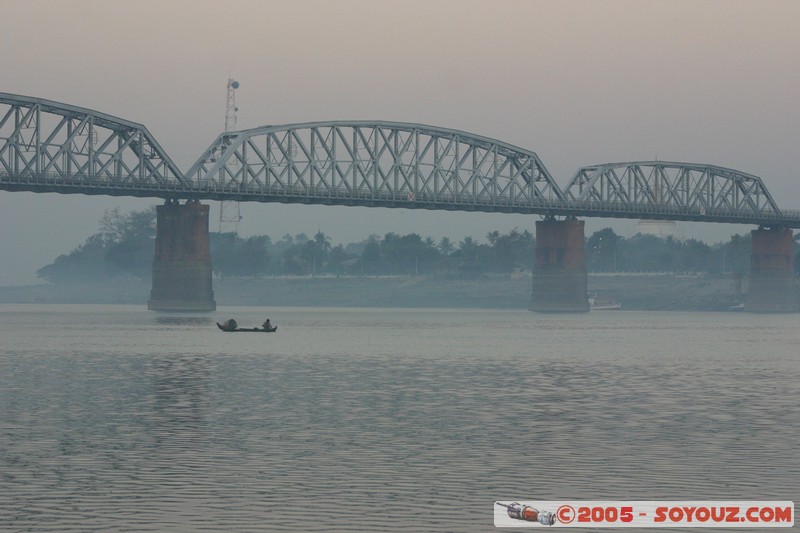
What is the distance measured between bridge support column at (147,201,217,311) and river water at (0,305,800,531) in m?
109

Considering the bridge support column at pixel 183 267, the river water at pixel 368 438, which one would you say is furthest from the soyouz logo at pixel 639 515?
the bridge support column at pixel 183 267

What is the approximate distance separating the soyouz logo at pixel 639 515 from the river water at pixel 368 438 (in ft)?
2.59

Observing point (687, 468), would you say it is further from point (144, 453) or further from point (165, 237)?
point (165, 237)

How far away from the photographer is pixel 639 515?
94.4 ft

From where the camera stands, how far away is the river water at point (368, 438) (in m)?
30.6

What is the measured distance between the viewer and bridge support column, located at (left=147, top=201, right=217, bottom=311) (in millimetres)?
195500

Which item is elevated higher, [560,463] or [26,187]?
[26,187]

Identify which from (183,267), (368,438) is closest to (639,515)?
(368,438)

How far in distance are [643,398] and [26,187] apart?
138m

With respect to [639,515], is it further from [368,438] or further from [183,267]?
[183,267]

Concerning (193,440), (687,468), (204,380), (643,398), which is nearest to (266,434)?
(193,440)

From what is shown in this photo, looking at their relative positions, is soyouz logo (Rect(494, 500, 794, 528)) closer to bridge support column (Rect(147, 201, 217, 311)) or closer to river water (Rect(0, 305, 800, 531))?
river water (Rect(0, 305, 800, 531))

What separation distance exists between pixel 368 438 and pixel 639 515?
14818 mm

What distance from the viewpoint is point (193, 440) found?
4156 centimetres
